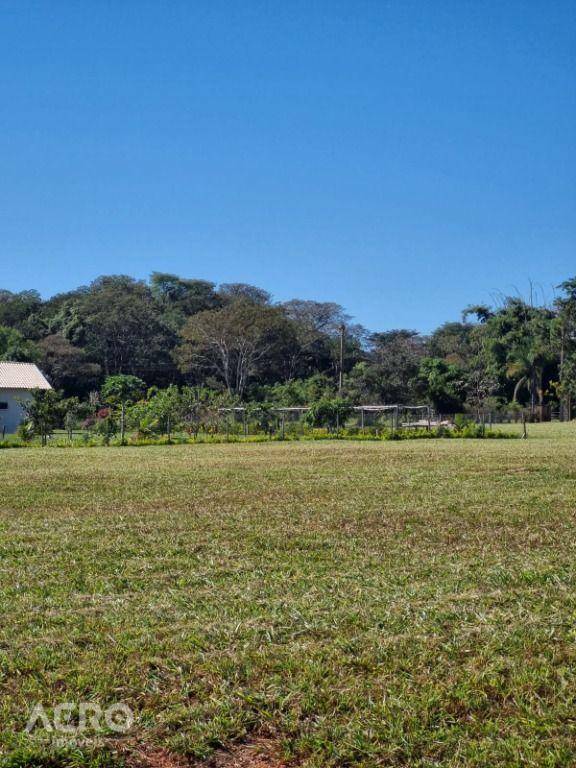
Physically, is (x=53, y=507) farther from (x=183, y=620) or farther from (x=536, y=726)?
(x=536, y=726)

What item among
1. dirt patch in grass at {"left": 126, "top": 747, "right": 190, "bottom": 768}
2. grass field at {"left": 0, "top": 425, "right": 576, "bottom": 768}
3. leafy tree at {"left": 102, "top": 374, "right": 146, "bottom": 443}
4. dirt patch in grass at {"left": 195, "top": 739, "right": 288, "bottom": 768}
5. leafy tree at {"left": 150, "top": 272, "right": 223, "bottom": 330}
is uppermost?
leafy tree at {"left": 150, "top": 272, "right": 223, "bottom": 330}

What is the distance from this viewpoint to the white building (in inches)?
1496

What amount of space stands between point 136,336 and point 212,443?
31.9 metres

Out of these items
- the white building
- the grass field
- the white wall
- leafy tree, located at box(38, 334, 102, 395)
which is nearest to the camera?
the grass field

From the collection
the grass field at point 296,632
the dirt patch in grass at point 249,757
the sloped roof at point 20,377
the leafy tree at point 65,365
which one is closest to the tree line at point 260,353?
the leafy tree at point 65,365

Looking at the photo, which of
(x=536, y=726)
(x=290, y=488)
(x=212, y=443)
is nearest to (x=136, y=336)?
(x=212, y=443)

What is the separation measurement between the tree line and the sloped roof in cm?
662

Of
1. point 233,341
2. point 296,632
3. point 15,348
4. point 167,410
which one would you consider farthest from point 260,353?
point 296,632

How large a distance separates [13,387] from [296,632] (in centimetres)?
3650

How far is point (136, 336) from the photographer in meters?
53.2

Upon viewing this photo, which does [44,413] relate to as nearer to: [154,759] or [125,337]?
[154,759]

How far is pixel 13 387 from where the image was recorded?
37719mm

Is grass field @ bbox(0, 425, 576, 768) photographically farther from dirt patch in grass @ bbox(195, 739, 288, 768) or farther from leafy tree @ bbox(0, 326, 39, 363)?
leafy tree @ bbox(0, 326, 39, 363)

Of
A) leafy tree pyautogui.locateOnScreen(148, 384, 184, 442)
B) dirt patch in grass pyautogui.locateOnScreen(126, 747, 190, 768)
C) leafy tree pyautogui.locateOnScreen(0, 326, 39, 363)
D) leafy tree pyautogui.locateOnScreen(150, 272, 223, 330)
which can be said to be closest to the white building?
leafy tree pyautogui.locateOnScreen(0, 326, 39, 363)
